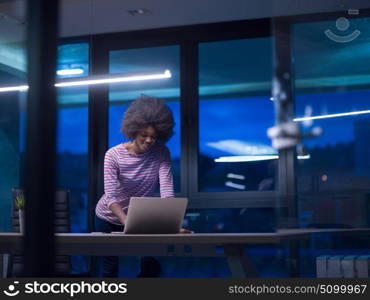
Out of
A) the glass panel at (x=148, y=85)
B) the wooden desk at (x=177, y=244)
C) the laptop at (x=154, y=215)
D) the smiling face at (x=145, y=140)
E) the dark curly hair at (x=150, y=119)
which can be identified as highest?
the glass panel at (x=148, y=85)

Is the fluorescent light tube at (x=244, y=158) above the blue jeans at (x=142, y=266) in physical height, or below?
above

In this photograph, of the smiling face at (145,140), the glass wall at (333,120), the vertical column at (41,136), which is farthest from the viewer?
the glass wall at (333,120)

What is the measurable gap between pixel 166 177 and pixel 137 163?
170mm

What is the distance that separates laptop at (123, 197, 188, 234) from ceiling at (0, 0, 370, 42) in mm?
2619

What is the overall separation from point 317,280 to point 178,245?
7.03 feet

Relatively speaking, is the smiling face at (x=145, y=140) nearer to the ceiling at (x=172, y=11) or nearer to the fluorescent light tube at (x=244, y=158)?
the ceiling at (x=172, y=11)

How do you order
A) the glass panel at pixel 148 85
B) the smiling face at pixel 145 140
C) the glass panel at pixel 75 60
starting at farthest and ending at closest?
1. the glass panel at pixel 75 60
2. the glass panel at pixel 148 85
3. the smiling face at pixel 145 140

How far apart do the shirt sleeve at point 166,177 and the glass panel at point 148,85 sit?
5.78 feet

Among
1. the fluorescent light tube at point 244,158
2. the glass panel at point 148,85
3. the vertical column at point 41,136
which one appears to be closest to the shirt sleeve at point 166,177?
the glass panel at point 148,85

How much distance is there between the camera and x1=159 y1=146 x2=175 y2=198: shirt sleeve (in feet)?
10.00

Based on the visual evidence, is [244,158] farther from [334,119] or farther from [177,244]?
[177,244]

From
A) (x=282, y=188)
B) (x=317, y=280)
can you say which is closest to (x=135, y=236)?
(x=317, y=280)

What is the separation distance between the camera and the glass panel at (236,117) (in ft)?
18.4

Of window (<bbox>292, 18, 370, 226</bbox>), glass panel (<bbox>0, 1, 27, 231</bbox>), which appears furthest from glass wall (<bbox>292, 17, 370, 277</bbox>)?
glass panel (<bbox>0, 1, 27, 231</bbox>)
